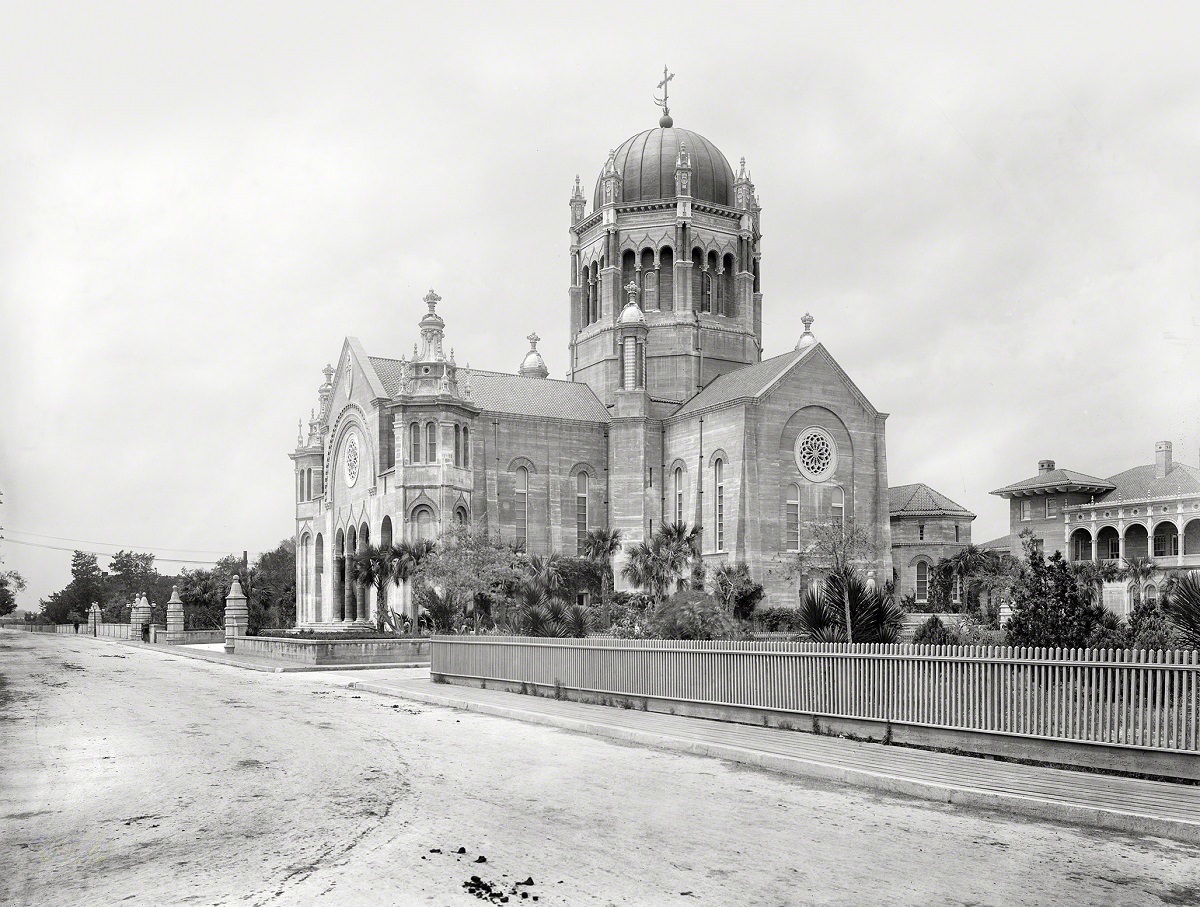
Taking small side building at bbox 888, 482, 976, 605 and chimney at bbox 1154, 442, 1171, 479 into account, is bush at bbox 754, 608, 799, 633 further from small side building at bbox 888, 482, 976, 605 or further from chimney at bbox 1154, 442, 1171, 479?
chimney at bbox 1154, 442, 1171, 479

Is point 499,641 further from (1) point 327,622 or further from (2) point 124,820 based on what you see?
(1) point 327,622

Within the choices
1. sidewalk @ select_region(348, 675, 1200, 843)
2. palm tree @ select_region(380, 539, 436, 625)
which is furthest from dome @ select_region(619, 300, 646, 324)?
sidewalk @ select_region(348, 675, 1200, 843)

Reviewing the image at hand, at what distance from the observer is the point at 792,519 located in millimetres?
55531

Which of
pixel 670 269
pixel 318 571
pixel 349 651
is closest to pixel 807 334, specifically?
pixel 670 269

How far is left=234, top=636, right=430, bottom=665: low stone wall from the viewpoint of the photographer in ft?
112

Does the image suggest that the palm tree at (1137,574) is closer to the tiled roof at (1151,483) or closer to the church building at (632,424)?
the tiled roof at (1151,483)

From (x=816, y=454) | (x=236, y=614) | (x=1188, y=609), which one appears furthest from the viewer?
(x=816, y=454)

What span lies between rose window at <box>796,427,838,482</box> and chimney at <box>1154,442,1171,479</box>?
82.8 feet

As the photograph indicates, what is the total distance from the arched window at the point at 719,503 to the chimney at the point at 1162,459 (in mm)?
30846

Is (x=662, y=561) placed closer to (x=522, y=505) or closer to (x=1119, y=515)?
(x=522, y=505)

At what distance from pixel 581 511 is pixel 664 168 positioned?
21.1 metres

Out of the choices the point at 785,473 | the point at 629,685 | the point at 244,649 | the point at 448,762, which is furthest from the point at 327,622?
the point at 448,762

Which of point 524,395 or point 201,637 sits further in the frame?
point 524,395

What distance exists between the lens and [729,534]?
54.2 m
